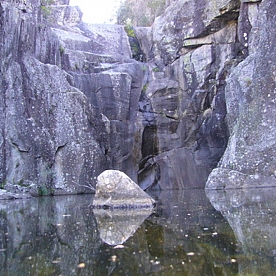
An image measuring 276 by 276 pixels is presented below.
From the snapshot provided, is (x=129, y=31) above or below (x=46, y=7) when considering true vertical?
below

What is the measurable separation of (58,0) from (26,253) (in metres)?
31.4

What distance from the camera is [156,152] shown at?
79.8 ft

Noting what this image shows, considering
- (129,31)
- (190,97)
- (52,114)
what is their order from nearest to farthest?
1. (52,114)
2. (190,97)
3. (129,31)

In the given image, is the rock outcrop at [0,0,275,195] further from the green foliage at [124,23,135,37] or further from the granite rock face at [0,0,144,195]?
the green foliage at [124,23,135,37]

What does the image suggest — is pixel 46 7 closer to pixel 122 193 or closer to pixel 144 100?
pixel 144 100

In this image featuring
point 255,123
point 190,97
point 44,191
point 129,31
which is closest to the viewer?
point 255,123

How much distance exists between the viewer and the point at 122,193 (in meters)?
10.1

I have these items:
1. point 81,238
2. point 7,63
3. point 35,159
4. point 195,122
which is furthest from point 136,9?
point 81,238

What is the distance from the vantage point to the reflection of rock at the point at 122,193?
33.0ft

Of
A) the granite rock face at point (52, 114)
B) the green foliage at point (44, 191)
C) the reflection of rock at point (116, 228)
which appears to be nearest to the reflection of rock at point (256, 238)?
Answer: the reflection of rock at point (116, 228)

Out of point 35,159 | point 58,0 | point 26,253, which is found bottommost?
point 26,253

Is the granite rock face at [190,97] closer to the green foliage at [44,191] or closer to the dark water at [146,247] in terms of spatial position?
the green foliage at [44,191]

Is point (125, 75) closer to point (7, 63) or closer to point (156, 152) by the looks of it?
point (156, 152)

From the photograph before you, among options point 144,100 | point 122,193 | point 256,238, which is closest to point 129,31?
point 144,100
